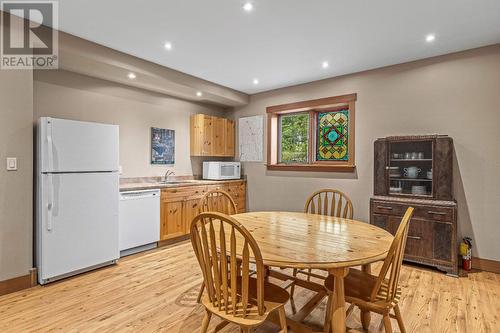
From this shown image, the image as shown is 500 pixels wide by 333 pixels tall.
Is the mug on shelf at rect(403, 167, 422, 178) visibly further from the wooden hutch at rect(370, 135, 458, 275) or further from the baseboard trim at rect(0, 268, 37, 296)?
the baseboard trim at rect(0, 268, 37, 296)

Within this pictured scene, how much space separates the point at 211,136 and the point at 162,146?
3.13 ft

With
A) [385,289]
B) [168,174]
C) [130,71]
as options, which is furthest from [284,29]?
[168,174]

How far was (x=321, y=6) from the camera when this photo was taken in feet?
7.86

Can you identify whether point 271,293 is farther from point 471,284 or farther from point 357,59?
point 357,59

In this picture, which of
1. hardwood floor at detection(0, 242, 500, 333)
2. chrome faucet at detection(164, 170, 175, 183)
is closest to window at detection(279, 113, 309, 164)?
chrome faucet at detection(164, 170, 175, 183)

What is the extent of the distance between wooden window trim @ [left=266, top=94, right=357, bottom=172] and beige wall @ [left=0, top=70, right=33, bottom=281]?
350 cm

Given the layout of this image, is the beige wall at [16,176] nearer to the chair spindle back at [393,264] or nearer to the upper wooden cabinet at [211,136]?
the upper wooden cabinet at [211,136]

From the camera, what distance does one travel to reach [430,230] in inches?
126

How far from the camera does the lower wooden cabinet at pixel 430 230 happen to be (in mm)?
3092

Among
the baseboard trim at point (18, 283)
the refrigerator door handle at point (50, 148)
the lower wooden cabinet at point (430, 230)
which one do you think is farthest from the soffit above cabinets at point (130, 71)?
the lower wooden cabinet at point (430, 230)

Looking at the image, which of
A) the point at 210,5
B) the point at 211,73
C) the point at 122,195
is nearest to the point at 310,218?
the point at 210,5

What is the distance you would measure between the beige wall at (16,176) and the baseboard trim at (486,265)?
4.87m

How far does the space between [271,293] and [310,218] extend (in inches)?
39.4

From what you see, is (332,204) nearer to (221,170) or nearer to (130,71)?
(221,170)
